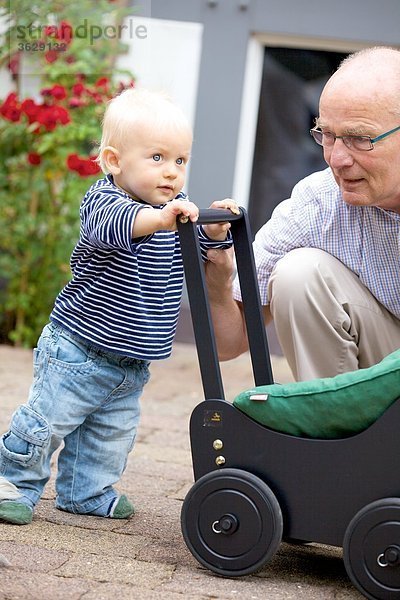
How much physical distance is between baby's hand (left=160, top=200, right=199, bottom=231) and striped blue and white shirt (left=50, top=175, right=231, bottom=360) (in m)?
0.21

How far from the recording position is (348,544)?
80.6 inches

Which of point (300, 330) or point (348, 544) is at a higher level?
point (300, 330)

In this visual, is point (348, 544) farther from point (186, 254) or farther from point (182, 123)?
point (182, 123)

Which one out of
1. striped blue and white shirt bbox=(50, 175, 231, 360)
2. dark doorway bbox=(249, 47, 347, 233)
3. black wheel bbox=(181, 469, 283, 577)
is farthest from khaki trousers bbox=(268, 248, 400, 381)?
dark doorway bbox=(249, 47, 347, 233)

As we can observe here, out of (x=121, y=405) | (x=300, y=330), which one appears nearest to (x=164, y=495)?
(x=121, y=405)

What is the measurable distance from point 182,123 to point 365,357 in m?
0.90

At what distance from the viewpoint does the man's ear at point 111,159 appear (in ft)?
8.02

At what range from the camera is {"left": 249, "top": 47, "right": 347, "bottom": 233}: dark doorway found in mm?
5977

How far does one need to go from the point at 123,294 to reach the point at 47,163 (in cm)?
303

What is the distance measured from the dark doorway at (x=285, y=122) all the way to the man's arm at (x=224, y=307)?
341cm

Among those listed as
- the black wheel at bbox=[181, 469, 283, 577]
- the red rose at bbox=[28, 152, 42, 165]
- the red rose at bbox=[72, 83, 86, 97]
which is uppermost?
the red rose at bbox=[72, 83, 86, 97]

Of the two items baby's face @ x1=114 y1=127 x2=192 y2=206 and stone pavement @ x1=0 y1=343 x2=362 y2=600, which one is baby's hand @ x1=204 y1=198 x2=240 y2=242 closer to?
baby's face @ x1=114 y1=127 x2=192 y2=206

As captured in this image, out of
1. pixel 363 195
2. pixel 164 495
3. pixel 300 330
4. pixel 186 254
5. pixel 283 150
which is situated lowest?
pixel 164 495

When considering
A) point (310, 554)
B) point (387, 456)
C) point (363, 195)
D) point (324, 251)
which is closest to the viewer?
point (387, 456)
